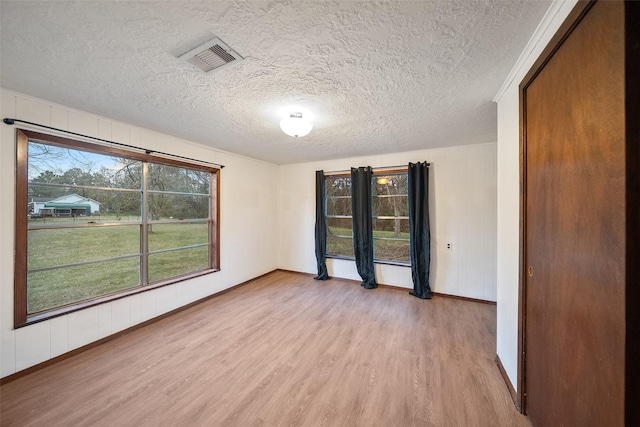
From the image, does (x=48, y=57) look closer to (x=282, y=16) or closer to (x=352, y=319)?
(x=282, y=16)

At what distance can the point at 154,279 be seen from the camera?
293cm

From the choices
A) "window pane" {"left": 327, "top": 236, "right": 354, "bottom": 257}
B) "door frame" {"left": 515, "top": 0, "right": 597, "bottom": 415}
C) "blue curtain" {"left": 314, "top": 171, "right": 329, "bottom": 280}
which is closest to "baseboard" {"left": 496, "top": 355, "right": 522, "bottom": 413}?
"door frame" {"left": 515, "top": 0, "right": 597, "bottom": 415}

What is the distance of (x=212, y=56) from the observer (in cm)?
140

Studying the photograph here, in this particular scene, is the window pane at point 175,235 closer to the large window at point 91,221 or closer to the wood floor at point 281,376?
the large window at point 91,221

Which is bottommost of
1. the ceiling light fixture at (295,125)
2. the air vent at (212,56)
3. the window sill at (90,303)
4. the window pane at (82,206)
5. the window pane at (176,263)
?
the window sill at (90,303)

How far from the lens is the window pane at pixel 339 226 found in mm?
4527

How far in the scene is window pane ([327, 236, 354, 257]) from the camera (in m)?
4.57

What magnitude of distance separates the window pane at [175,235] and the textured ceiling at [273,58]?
55.9 inches

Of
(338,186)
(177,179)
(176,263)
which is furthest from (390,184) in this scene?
(176,263)

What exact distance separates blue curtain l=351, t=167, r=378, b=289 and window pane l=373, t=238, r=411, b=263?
0.80ft

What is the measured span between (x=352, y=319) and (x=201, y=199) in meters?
2.97

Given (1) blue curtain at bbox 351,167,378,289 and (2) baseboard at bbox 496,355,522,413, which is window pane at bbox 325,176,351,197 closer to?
(1) blue curtain at bbox 351,167,378,289

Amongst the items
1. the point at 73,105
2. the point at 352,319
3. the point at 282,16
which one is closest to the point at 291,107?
the point at 282,16

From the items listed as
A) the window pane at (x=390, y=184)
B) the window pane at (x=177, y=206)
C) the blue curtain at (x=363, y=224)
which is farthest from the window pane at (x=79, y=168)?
the window pane at (x=390, y=184)
